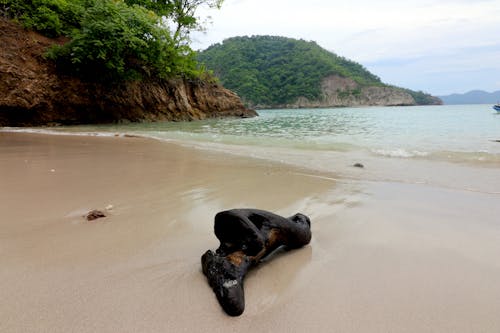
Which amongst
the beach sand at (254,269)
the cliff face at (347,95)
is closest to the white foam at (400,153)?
the beach sand at (254,269)

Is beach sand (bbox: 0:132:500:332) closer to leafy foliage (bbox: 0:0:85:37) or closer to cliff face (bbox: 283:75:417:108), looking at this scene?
leafy foliage (bbox: 0:0:85:37)

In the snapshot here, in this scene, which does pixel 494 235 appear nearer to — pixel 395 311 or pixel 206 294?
pixel 395 311

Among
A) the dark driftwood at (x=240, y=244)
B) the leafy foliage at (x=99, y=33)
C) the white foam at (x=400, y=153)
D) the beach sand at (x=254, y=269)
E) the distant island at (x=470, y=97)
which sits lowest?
the white foam at (x=400, y=153)

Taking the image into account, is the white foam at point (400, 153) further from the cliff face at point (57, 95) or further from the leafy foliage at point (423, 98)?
the leafy foliage at point (423, 98)

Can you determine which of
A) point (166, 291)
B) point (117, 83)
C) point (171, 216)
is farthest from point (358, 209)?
point (117, 83)

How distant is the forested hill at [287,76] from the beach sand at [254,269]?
260 ft

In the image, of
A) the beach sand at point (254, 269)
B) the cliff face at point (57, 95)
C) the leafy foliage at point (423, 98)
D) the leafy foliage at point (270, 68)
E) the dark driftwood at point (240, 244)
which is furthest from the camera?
the leafy foliage at point (423, 98)

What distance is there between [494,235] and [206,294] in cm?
221

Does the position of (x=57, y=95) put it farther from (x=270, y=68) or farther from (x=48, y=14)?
(x=270, y=68)

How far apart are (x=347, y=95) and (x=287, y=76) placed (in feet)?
65.1

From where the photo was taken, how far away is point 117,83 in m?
17.3

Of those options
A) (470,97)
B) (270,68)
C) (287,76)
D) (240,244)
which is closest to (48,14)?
(240,244)

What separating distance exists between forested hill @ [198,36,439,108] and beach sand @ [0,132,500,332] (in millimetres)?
79233

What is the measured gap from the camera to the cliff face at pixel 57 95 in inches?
520
